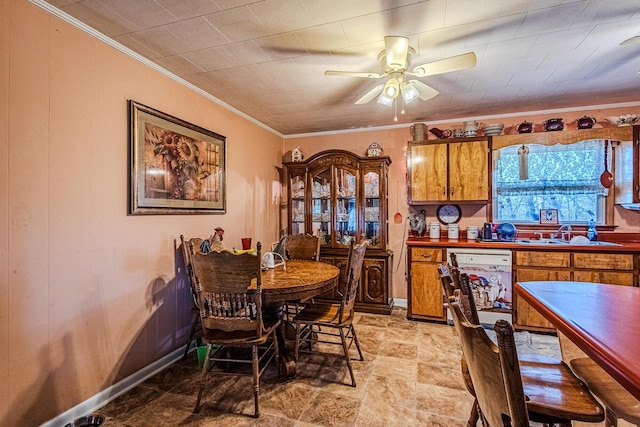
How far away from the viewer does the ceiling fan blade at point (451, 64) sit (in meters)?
1.91

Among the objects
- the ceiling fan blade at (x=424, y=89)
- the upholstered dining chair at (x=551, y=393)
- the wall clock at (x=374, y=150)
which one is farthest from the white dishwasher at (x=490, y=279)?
the upholstered dining chair at (x=551, y=393)

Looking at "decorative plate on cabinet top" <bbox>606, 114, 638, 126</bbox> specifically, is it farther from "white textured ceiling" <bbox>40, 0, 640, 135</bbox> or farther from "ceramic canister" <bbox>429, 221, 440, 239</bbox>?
"ceramic canister" <bbox>429, 221, 440, 239</bbox>

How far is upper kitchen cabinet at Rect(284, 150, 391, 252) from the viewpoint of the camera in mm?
4012

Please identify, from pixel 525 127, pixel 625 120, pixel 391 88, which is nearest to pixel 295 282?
pixel 391 88

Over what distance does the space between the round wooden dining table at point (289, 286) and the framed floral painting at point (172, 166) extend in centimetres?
102

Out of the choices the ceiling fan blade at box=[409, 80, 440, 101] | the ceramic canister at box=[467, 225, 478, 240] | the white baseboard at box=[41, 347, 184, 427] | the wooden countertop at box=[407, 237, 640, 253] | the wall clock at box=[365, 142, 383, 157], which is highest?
the ceiling fan blade at box=[409, 80, 440, 101]

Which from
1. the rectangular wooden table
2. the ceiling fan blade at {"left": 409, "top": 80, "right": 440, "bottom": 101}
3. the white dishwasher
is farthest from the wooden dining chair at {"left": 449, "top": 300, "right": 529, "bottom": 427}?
the white dishwasher

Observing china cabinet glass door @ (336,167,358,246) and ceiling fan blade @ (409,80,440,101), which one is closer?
ceiling fan blade @ (409,80,440,101)

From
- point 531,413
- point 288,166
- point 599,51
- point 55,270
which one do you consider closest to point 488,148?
point 599,51

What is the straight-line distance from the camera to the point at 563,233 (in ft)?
11.6

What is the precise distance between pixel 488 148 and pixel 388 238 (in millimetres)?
1660

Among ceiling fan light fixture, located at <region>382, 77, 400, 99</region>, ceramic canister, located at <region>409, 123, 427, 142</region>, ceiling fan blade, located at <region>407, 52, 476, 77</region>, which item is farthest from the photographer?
ceramic canister, located at <region>409, 123, 427, 142</region>

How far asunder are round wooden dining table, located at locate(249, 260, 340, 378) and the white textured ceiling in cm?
171

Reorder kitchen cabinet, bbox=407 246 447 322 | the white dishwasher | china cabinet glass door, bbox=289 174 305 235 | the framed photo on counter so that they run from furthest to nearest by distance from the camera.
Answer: china cabinet glass door, bbox=289 174 305 235 < the framed photo on counter < kitchen cabinet, bbox=407 246 447 322 < the white dishwasher
